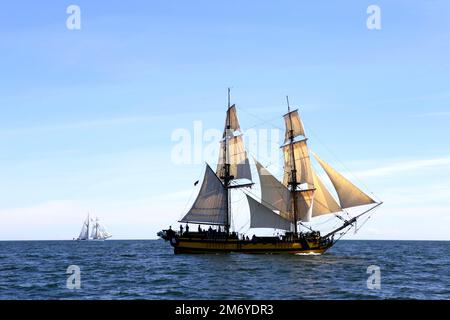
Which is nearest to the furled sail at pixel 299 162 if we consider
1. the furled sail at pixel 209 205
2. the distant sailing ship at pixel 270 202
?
the distant sailing ship at pixel 270 202

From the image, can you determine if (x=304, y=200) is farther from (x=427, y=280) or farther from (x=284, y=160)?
(x=427, y=280)

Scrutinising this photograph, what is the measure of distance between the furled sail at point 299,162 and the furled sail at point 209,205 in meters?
12.2

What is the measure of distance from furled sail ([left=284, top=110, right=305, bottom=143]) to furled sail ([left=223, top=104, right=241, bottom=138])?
28.8ft

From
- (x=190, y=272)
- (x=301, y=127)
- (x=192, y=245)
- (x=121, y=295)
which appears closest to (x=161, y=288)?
(x=121, y=295)

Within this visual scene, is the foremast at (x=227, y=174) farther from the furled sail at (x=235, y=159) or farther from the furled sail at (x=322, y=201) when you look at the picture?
the furled sail at (x=322, y=201)

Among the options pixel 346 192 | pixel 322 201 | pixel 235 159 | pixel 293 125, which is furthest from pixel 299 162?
pixel 346 192

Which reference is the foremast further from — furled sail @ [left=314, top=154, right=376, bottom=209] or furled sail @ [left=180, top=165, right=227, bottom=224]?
furled sail @ [left=314, top=154, right=376, bottom=209]

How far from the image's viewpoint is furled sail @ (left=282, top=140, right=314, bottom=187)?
258ft

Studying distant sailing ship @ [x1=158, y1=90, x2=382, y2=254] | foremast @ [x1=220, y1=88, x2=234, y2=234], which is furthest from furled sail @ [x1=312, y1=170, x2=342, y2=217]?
foremast @ [x1=220, y1=88, x2=234, y2=234]

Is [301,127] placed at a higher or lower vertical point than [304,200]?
higher

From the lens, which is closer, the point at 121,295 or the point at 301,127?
the point at 121,295
